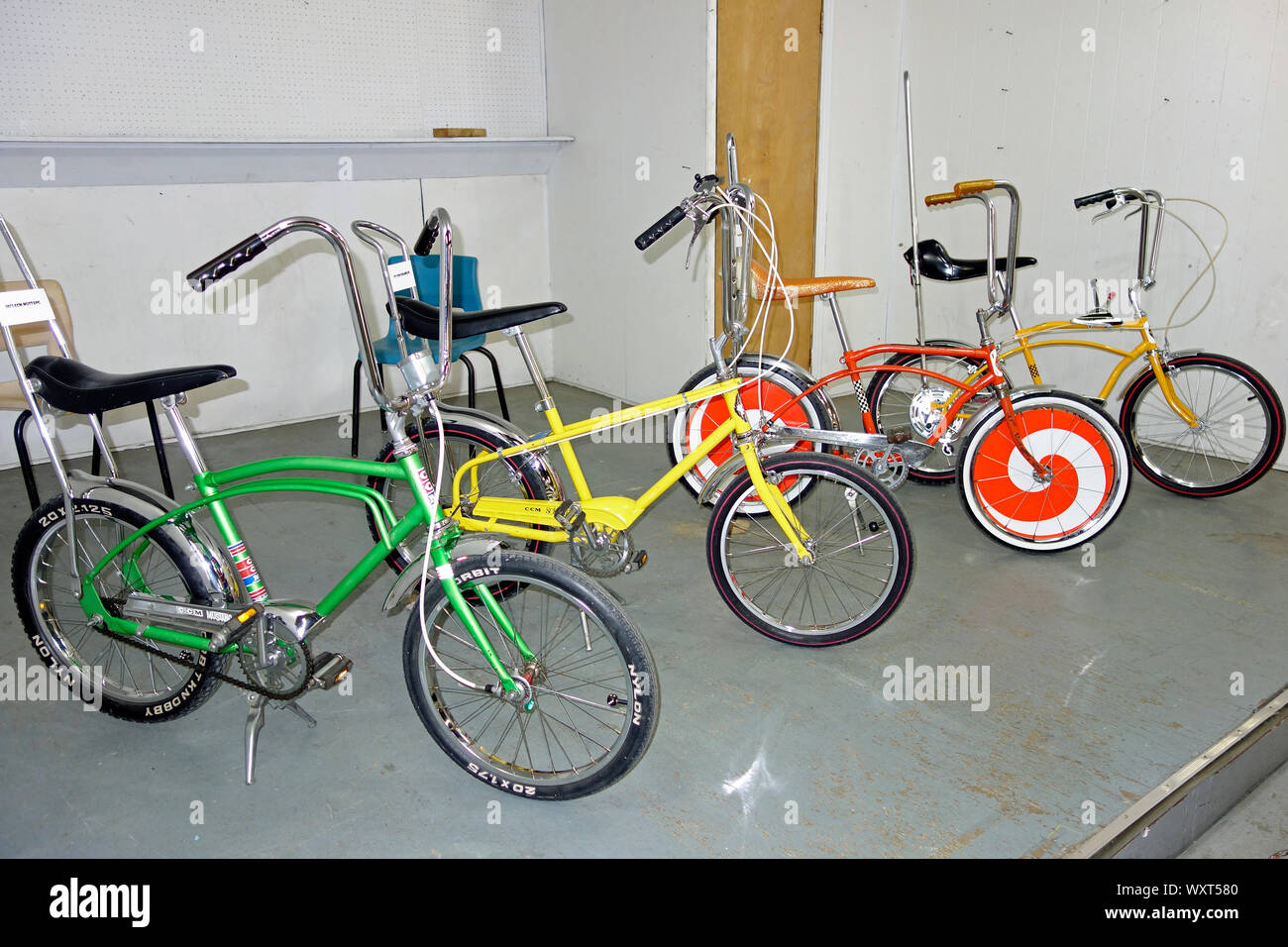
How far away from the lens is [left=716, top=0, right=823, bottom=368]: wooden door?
13.8 feet

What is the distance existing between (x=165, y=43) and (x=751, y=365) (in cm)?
286

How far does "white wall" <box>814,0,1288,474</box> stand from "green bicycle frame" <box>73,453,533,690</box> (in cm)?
332

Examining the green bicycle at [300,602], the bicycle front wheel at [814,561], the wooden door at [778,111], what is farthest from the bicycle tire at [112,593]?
the wooden door at [778,111]

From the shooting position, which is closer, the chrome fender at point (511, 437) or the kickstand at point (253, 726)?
the kickstand at point (253, 726)

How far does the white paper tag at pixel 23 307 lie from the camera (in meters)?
2.11

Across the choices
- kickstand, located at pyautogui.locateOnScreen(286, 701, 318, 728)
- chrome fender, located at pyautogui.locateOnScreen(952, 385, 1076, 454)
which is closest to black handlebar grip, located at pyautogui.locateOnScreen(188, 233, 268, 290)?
kickstand, located at pyautogui.locateOnScreen(286, 701, 318, 728)

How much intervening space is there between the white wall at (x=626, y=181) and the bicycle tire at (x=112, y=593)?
2757 millimetres

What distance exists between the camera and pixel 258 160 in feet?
14.2

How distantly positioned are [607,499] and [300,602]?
0.89 meters

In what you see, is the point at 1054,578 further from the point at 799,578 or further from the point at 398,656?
the point at 398,656

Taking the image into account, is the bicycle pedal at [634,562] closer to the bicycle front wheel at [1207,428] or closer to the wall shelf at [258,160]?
the bicycle front wheel at [1207,428]

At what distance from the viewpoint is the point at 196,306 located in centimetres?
441

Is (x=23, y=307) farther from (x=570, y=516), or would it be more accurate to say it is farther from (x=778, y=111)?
(x=778, y=111)

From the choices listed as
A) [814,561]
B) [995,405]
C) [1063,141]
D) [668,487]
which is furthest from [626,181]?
[814,561]
